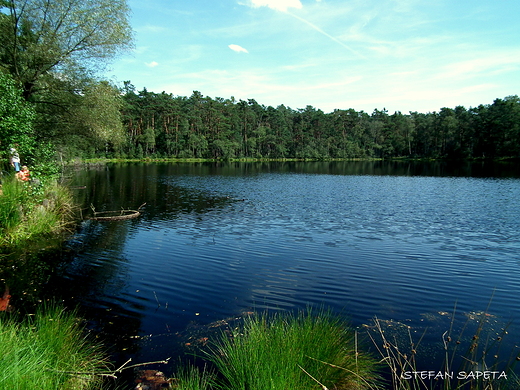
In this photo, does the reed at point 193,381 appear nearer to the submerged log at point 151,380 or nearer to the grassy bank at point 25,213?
the submerged log at point 151,380

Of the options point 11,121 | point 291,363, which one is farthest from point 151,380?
point 11,121

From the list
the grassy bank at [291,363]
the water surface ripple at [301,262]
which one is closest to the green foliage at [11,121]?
the water surface ripple at [301,262]

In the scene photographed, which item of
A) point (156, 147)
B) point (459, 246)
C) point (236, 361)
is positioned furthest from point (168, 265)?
point (156, 147)

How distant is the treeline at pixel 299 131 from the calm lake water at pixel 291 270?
72.2m

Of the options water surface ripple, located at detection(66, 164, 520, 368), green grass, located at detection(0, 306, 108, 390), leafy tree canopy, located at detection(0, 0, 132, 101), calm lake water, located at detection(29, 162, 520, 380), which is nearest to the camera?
green grass, located at detection(0, 306, 108, 390)

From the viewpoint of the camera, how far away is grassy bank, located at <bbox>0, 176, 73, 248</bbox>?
13.3 m

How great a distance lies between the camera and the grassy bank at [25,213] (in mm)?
13312

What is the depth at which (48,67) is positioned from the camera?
19203 millimetres

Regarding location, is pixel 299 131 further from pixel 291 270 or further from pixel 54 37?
pixel 291 270

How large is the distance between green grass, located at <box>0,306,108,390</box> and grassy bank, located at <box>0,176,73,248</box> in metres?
9.24

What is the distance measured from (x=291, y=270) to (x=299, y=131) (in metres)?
116

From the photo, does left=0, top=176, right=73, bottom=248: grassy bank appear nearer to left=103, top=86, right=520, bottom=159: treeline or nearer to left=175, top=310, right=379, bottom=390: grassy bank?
left=175, top=310, right=379, bottom=390: grassy bank

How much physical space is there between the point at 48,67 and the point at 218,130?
89822 millimetres

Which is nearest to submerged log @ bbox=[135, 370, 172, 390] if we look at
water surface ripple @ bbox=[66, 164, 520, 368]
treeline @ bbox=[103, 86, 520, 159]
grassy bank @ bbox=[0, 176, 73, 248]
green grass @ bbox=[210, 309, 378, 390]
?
water surface ripple @ bbox=[66, 164, 520, 368]
